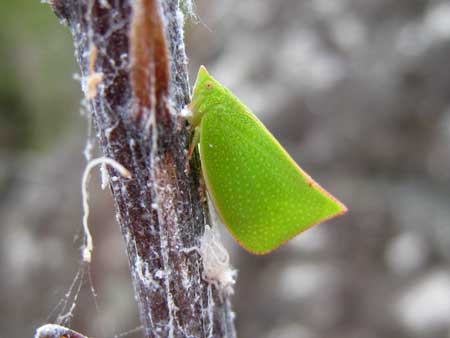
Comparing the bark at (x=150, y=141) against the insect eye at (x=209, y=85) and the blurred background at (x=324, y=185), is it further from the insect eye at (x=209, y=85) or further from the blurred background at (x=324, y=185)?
the blurred background at (x=324, y=185)

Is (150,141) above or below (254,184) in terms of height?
below

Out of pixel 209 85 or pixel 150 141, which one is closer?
pixel 150 141

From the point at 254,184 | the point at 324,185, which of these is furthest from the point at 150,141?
the point at 324,185

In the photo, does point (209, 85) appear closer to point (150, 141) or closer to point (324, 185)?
point (150, 141)

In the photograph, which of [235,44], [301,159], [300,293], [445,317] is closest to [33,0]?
[235,44]

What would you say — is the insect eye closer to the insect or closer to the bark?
the insect

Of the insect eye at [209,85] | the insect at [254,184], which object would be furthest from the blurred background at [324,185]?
the insect eye at [209,85]
